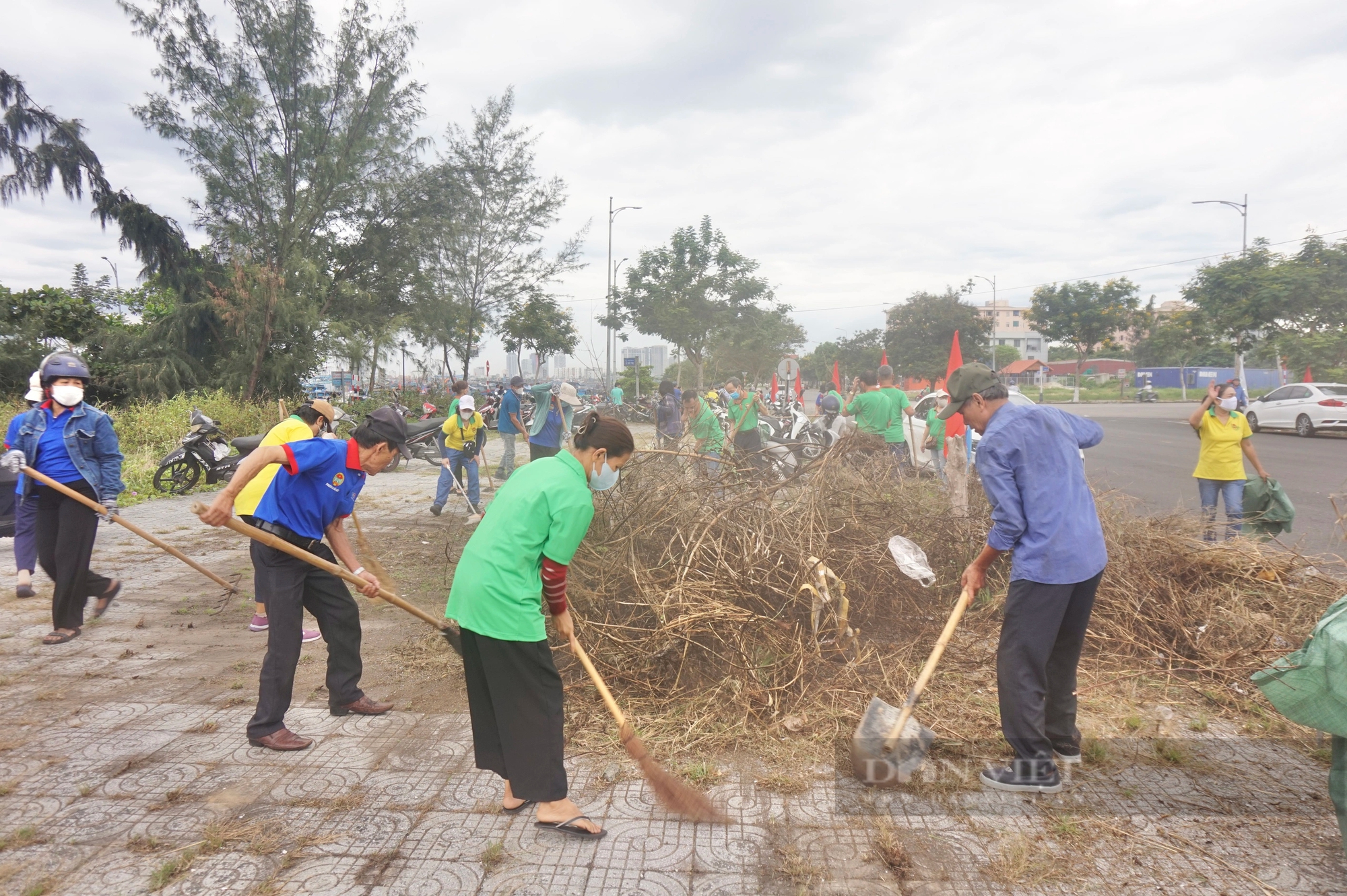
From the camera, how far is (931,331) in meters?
40.1

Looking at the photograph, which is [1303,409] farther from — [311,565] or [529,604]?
[311,565]

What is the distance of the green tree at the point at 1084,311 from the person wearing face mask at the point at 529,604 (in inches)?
1807

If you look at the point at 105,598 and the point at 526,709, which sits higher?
the point at 526,709

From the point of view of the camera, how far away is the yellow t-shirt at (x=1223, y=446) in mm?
6109

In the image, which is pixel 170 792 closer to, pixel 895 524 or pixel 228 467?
pixel 895 524

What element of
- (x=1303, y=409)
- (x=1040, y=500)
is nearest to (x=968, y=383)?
(x=1040, y=500)

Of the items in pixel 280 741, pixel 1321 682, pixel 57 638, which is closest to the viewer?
pixel 1321 682

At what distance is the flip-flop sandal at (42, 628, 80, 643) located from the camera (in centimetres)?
484

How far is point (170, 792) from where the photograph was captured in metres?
3.03

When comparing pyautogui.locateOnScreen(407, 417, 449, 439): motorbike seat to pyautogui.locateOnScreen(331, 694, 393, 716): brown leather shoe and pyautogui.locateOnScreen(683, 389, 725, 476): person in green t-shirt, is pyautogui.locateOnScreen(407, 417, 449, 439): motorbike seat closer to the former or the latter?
pyautogui.locateOnScreen(683, 389, 725, 476): person in green t-shirt

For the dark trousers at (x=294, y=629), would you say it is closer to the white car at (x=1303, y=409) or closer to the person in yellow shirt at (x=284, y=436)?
the person in yellow shirt at (x=284, y=436)

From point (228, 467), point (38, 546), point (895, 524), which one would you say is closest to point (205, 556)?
point (38, 546)

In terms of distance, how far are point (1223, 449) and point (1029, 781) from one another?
4437 millimetres

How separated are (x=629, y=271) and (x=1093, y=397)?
108 ft
